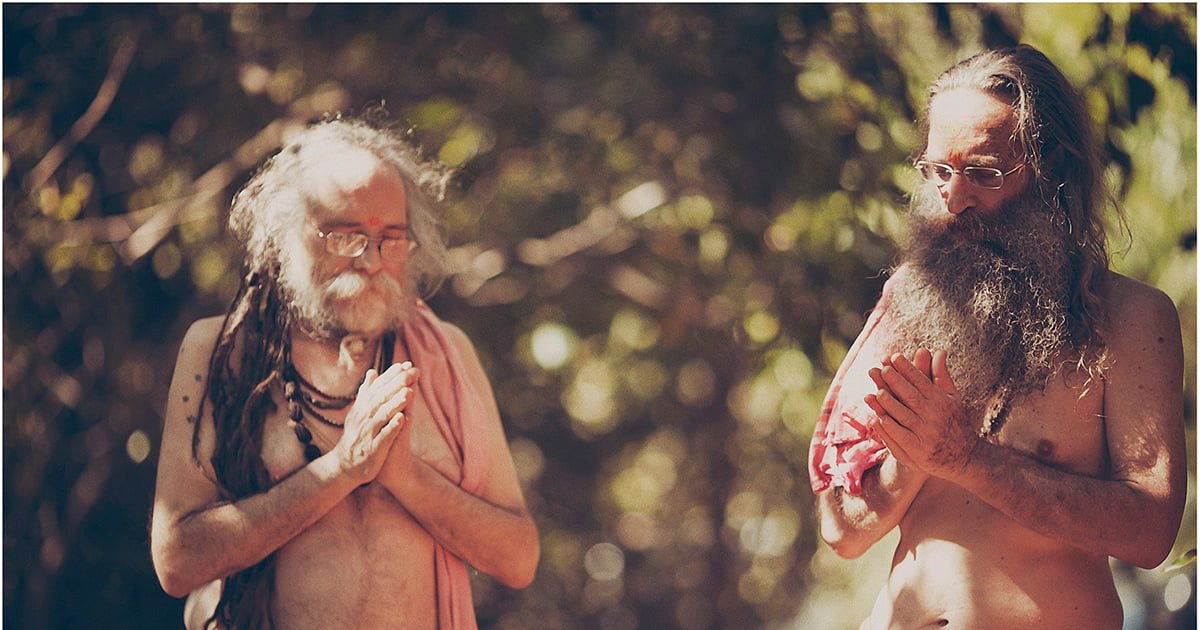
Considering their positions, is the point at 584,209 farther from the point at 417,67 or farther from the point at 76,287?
the point at 76,287

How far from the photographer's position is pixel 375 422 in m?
3.23

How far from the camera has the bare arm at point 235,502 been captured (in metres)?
3.25

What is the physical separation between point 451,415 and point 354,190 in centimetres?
63

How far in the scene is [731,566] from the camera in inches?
385

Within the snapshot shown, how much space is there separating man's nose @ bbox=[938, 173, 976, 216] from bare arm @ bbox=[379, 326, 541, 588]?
1.32 metres

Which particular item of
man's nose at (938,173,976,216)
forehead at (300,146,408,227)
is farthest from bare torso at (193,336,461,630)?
man's nose at (938,173,976,216)

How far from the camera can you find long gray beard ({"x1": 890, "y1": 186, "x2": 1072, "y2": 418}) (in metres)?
3.05

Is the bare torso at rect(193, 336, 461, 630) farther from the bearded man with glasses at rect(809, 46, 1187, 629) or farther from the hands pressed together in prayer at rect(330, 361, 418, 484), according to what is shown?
the bearded man with glasses at rect(809, 46, 1187, 629)

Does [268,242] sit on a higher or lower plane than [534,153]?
higher

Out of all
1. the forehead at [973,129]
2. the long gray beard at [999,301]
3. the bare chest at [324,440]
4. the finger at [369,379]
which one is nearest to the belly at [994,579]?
the long gray beard at [999,301]

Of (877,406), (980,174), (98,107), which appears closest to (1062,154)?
(980,174)

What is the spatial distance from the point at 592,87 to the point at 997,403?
471 cm

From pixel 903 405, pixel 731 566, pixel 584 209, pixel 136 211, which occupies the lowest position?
pixel 731 566

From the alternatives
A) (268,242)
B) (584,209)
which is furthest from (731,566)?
(268,242)
